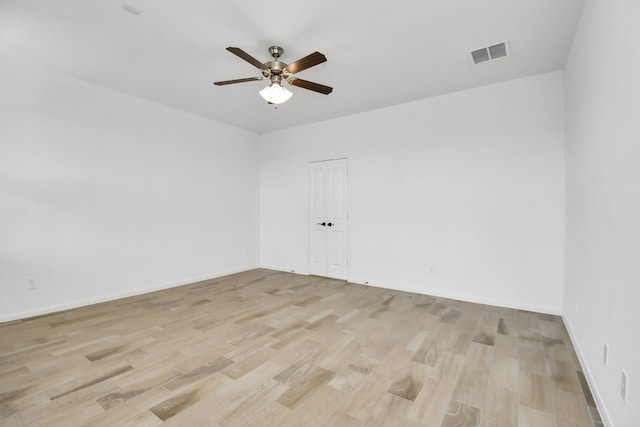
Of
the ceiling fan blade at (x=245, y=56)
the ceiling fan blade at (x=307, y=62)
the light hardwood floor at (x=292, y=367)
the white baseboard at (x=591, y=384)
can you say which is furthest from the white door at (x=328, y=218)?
the white baseboard at (x=591, y=384)

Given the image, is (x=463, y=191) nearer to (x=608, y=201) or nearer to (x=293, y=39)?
(x=608, y=201)

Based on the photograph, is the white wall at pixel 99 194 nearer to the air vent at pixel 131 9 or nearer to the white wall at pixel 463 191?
the air vent at pixel 131 9

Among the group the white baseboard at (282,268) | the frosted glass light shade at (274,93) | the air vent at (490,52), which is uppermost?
the air vent at (490,52)

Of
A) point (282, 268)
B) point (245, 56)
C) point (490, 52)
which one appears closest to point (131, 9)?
Result: point (245, 56)

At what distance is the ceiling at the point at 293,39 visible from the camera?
7.96ft

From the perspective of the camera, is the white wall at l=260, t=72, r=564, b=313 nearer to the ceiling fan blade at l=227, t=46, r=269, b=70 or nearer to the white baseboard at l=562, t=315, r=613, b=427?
the white baseboard at l=562, t=315, r=613, b=427

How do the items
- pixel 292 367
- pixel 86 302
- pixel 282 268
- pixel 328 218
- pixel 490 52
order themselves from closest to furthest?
pixel 292 367, pixel 490 52, pixel 86 302, pixel 328 218, pixel 282 268

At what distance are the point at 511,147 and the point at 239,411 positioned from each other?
4.10m

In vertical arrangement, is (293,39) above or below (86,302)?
above

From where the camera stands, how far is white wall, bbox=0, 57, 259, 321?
342 cm

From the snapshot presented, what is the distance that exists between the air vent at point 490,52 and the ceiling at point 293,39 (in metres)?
0.07

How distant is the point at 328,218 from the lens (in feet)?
18.1

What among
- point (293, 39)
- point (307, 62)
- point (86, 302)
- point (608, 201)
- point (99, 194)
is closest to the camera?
point (608, 201)

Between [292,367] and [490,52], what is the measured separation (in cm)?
362
